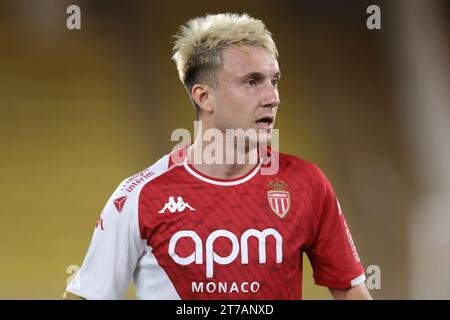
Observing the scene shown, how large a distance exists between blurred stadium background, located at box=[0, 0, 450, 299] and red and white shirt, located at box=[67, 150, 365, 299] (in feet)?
8.39

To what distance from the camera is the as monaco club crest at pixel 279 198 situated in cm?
227

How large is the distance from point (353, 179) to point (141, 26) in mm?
2024

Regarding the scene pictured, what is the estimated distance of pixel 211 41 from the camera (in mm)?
2320

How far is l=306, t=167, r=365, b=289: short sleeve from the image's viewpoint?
2.28 m

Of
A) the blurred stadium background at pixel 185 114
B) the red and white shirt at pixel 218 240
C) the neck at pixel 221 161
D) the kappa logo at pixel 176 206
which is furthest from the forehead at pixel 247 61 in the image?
the blurred stadium background at pixel 185 114

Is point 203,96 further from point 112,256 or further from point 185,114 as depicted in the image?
point 185,114

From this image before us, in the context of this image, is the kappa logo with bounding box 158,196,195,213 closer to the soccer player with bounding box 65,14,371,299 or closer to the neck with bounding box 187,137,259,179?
the soccer player with bounding box 65,14,371,299

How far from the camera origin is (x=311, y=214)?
227 cm

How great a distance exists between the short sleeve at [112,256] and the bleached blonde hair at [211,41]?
54cm

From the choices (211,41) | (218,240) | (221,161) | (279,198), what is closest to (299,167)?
(279,198)

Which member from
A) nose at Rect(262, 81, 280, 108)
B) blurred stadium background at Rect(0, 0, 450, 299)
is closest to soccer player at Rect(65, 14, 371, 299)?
nose at Rect(262, 81, 280, 108)

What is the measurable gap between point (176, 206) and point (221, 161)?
23 cm

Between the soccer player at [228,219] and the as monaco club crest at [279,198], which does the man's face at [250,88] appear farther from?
the as monaco club crest at [279,198]
